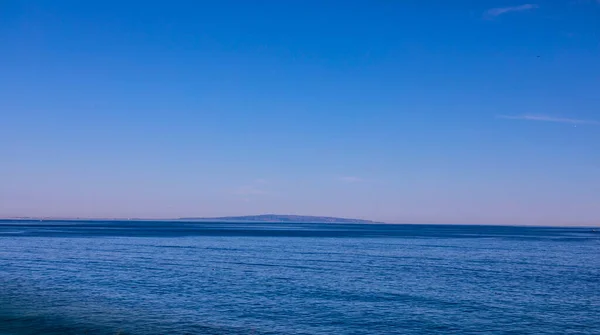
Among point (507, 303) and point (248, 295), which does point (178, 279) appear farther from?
point (507, 303)

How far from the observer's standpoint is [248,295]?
143 feet

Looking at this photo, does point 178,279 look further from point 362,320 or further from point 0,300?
point 362,320

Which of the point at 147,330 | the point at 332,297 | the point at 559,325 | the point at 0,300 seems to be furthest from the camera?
the point at 332,297

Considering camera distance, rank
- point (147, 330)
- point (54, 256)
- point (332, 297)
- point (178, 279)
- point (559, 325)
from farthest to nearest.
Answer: point (54, 256) < point (178, 279) < point (332, 297) < point (559, 325) < point (147, 330)

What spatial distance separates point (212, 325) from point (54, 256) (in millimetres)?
52349

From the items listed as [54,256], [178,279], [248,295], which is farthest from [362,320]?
[54,256]

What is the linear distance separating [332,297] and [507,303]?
13.8 m

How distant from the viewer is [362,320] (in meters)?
34.9

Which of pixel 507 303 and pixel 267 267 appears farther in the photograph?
pixel 267 267

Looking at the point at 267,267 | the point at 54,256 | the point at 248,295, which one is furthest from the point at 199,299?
the point at 54,256

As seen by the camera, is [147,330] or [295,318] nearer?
[147,330]

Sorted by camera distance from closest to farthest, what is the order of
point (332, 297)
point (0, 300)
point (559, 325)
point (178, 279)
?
point (559, 325) → point (0, 300) → point (332, 297) → point (178, 279)

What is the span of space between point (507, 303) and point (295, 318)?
58.3 feet

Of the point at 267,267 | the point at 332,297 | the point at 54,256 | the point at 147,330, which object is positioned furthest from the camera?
the point at 54,256
